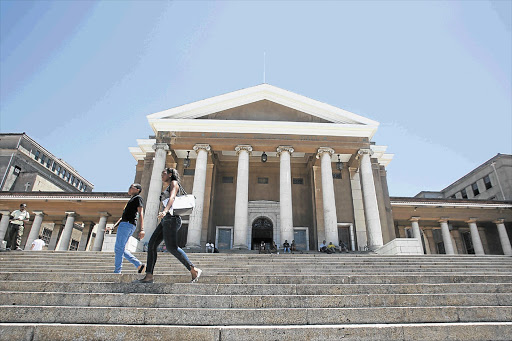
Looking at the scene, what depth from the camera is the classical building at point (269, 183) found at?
1930 cm

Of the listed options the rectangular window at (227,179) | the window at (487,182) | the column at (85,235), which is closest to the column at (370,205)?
the rectangular window at (227,179)

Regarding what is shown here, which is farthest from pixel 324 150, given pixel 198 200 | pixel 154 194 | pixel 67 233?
pixel 67 233

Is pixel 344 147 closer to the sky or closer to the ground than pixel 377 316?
closer to the sky

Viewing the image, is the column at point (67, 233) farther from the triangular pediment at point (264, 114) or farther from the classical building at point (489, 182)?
the classical building at point (489, 182)

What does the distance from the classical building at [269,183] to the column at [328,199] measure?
6 cm

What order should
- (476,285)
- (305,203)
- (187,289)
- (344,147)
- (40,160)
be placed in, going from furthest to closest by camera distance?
1. (40,160)
2. (305,203)
3. (344,147)
4. (476,285)
5. (187,289)

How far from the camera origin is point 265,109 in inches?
861

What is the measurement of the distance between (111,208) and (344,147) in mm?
18522

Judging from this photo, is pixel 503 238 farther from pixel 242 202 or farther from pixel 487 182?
pixel 242 202

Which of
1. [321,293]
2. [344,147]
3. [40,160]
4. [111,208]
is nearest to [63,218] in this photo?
[111,208]

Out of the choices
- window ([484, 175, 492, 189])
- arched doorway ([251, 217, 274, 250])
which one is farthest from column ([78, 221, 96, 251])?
window ([484, 175, 492, 189])

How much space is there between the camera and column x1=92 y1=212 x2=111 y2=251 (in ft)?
81.3

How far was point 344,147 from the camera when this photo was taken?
68.9 ft

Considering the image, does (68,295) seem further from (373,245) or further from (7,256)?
(373,245)
